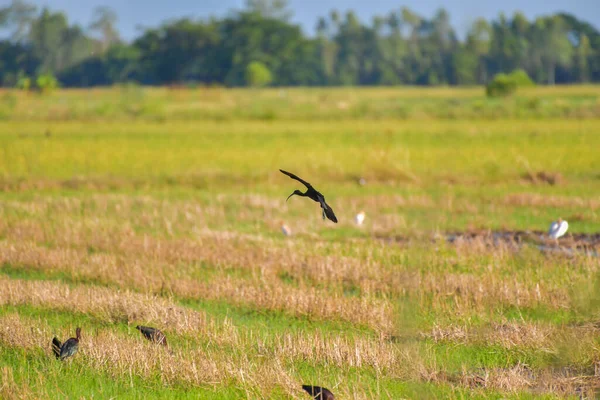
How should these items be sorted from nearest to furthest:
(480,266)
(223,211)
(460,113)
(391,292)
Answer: (391,292), (480,266), (223,211), (460,113)

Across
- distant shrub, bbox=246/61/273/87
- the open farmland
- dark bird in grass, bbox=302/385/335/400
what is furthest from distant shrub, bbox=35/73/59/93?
dark bird in grass, bbox=302/385/335/400

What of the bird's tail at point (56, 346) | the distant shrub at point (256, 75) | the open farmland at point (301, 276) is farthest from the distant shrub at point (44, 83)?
the bird's tail at point (56, 346)

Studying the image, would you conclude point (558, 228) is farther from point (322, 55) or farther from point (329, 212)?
point (322, 55)

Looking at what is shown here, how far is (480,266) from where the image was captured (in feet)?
31.2

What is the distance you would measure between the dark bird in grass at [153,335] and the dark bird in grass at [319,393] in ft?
5.30

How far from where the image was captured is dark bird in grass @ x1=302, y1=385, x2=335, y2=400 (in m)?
4.94

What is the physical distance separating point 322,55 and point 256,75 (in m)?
18.8

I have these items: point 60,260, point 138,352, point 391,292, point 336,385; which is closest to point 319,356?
point 336,385

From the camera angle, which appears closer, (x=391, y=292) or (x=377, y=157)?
(x=391, y=292)

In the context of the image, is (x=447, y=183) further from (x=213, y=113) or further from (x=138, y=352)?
(x=213, y=113)

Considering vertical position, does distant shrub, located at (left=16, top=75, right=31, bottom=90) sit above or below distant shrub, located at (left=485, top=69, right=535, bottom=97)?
above

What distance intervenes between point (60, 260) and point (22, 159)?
14.6 m

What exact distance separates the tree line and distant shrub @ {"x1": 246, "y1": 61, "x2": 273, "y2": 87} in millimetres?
206

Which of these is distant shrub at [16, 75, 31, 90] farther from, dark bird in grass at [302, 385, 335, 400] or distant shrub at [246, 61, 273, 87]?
dark bird in grass at [302, 385, 335, 400]
